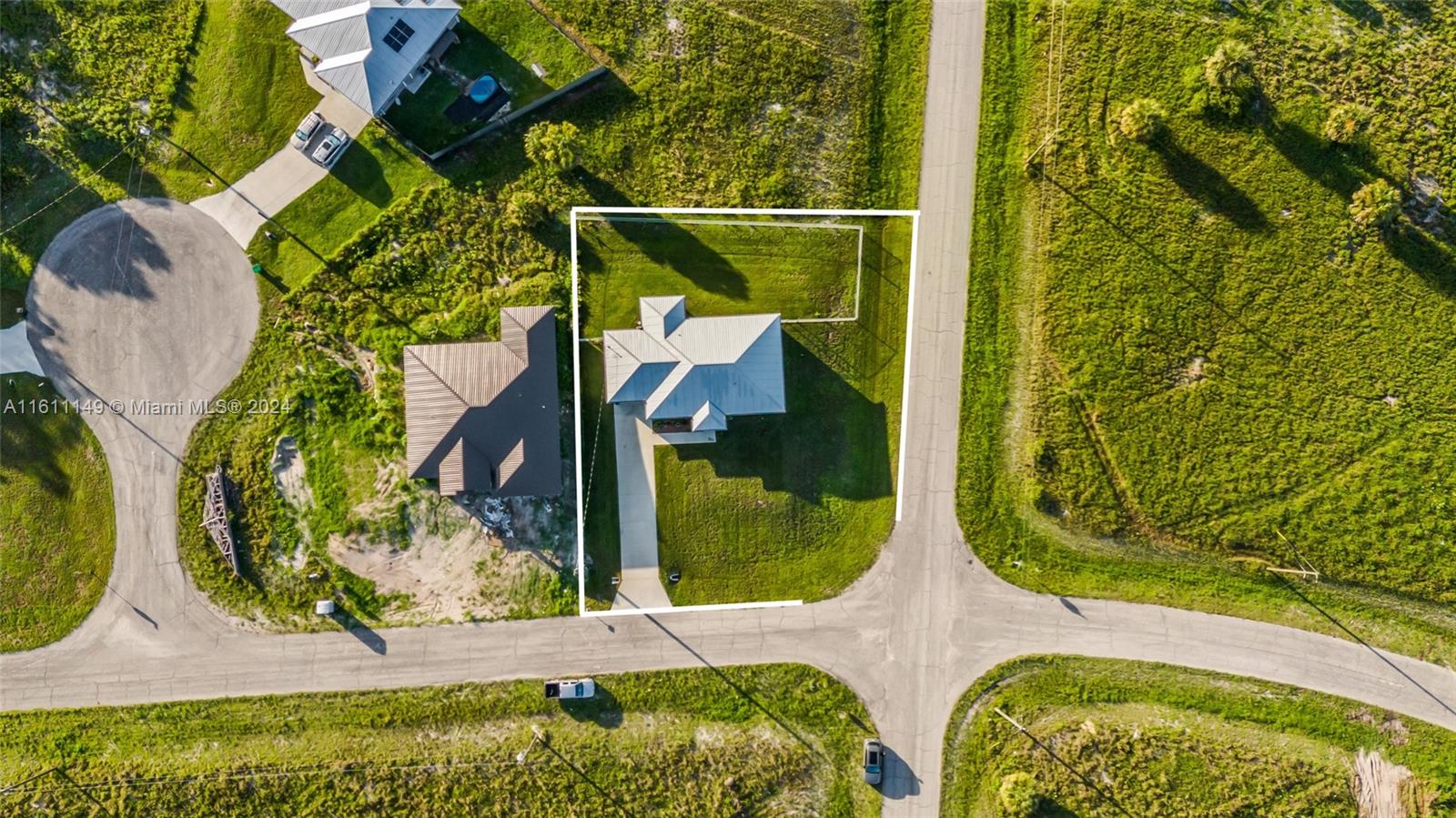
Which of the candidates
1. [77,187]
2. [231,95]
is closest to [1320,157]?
[231,95]

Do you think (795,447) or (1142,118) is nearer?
(1142,118)

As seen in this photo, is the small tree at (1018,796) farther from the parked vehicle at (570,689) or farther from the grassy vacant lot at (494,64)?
the grassy vacant lot at (494,64)

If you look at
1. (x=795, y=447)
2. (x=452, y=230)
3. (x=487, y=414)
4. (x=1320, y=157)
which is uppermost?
(x=1320, y=157)

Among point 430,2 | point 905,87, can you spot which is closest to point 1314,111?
point 905,87

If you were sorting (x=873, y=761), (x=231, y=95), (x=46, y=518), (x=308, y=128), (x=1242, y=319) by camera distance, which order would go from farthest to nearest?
1. (x=1242, y=319)
2. (x=231, y=95)
3. (x=46, y=518)
4. (x=308, y=128)
5. (x=873, y=761)

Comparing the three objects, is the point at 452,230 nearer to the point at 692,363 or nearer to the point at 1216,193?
the point at 692,363
